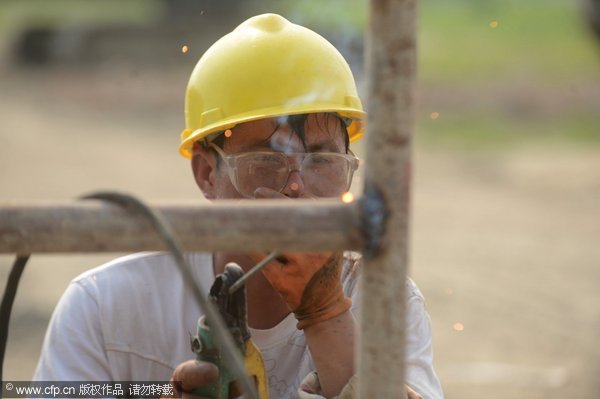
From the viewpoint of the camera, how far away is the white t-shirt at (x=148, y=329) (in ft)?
7.36

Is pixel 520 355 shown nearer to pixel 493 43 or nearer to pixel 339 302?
pixel 339 302

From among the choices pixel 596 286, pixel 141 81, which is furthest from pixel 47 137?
pixel 596 286

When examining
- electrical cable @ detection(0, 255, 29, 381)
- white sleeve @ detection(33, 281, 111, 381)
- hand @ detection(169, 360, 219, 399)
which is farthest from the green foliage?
electrical cable @ detection(0, 255, 29, 381)

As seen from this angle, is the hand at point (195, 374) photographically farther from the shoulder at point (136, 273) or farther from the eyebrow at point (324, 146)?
the eyebrow at point (324, 146)

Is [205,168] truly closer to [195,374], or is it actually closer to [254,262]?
[254,262]

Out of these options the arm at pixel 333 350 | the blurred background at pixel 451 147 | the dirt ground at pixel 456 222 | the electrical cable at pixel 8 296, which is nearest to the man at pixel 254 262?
the arm at pixel 333 350

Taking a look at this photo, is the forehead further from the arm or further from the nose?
the arm

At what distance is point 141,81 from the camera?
1714 cm

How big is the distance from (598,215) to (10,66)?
12076 millimetres

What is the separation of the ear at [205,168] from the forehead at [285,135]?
85mm

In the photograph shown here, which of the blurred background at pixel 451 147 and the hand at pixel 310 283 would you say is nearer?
the hand at pixel 310 283

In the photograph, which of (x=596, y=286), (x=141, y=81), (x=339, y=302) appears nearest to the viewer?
(x=339, y=302)

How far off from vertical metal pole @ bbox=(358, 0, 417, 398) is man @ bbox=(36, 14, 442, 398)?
21.6 inches

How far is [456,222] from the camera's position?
9281 mm
